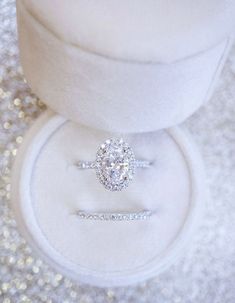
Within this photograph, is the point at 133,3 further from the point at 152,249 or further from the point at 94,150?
the point at 152,249

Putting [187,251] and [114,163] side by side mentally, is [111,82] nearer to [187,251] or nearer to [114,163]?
[114,163]

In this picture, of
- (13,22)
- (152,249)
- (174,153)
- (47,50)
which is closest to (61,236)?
(152,249)

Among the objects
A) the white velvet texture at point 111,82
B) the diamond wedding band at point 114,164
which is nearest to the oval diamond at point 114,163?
the diamond wedding band at point 114,164

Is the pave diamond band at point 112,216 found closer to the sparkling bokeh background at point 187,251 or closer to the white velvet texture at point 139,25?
the sparkling bokeh background at point 187,251

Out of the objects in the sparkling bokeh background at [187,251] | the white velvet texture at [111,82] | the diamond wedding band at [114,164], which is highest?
the white velvet texture at [111,82]

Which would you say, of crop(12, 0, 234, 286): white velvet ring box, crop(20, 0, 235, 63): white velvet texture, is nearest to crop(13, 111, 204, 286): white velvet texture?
crop(12, 0, 234, 286): white velvet ring box

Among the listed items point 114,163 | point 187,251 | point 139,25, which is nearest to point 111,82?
point 139,25

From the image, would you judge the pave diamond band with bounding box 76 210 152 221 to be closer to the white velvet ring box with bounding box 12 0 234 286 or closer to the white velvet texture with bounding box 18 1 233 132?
the white velvet ring box with bounding box 12 0 234 286

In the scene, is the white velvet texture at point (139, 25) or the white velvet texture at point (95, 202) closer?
the white velvet texture at point (139, 25)
